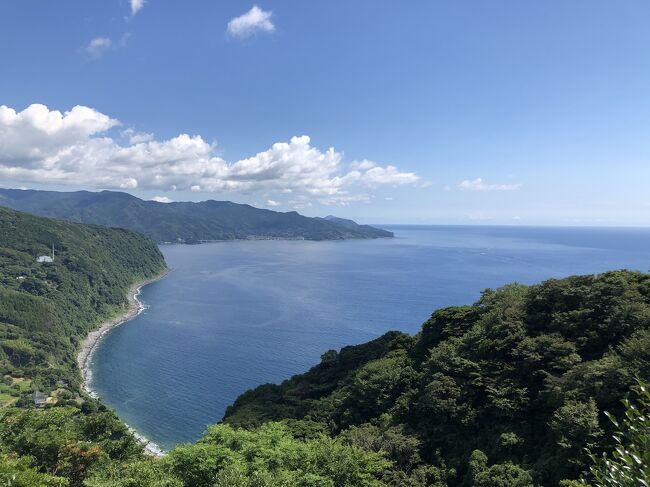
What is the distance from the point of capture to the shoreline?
168ft

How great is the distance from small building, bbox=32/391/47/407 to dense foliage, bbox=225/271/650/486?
40.0 m

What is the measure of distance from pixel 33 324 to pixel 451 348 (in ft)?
295

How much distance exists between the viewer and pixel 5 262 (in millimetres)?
113188

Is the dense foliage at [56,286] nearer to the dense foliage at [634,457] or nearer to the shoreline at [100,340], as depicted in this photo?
the shoreline at [100,340]

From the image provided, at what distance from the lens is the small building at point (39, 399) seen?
57.5 metres

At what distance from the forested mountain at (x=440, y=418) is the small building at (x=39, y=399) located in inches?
1423

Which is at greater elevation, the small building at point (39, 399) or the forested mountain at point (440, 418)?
the forested mountain at point (440, 418)

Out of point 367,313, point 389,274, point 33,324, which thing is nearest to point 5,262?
point 33,324

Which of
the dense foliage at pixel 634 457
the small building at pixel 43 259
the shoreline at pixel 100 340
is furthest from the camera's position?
the small building at pixel 43 259

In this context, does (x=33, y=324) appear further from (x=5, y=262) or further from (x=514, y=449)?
(x=514, y=449)

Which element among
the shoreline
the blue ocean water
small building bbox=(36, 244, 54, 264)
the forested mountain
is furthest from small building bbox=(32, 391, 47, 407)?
small building bbox=(36, 244, 54, 264)

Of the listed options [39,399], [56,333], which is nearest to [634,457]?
[39,399]

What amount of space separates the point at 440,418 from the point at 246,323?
255 feet

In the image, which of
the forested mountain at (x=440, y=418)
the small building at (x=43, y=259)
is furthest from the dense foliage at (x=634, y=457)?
the small building at (x=43, y=259)
